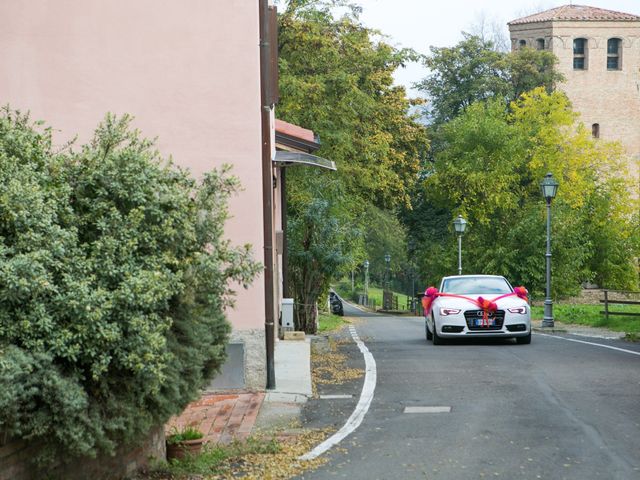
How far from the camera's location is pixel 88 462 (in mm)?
7488

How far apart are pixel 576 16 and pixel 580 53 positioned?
2.82m

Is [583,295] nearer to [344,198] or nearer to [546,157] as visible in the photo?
[546,157]

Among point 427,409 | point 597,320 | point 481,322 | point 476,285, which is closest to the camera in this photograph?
point 427,409

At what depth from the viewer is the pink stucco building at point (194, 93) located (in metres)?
13.5

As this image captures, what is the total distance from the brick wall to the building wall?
5.01 metres

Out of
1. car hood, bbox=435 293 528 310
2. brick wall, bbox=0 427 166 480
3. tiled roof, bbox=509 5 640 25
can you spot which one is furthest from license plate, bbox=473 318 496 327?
Result: tiled roof, bbox=509 5 640 25

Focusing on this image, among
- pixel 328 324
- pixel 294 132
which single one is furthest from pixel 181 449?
pixel 328 324

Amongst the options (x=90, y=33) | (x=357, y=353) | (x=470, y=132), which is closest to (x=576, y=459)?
(x=90, y=33)

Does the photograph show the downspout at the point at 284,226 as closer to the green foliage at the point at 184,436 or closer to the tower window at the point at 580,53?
the green foliage at the point at 184,436

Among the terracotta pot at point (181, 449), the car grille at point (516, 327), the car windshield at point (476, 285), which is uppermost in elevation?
the car windshield at point (476, 285)

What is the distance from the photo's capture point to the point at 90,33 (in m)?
13.5

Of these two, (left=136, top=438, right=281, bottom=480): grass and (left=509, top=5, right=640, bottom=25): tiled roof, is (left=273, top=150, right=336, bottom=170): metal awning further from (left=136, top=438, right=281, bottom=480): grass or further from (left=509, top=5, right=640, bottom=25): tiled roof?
(left=509, top=5, right=640, bottom=25): tiled roof

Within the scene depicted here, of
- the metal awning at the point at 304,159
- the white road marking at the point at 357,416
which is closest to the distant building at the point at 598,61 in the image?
the metal awning at the point at 304,159

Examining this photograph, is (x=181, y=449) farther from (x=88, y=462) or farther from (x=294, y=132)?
(x=294, y=132)
